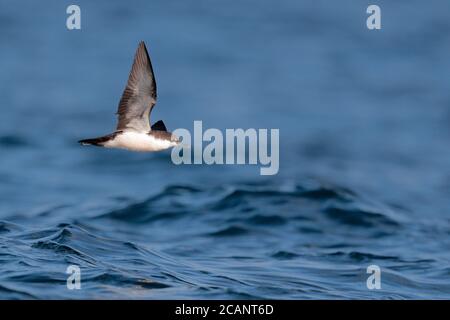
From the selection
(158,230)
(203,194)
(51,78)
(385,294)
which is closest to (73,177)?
(203,194)

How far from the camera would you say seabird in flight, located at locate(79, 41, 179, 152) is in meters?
12.7

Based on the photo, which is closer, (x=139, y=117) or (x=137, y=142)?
(x=137, y=142)

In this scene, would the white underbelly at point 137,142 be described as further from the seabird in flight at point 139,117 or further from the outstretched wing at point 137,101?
the outstretched wing at point 137,101

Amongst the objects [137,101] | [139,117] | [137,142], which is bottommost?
[137,142]

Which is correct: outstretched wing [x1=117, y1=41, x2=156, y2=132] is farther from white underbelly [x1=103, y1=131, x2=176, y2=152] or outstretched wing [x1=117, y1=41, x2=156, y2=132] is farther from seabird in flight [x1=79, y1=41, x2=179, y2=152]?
white underbelly [x1=103, y1=131, x2=176, y2=152]

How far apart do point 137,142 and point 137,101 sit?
0.55 m

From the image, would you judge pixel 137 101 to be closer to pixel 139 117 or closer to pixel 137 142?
pixel 139 117

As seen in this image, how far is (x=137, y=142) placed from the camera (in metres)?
12.8

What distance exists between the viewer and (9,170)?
2450 centimetres

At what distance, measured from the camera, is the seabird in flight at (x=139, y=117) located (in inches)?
500

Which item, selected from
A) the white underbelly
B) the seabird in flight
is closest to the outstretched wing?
the seabird in flight

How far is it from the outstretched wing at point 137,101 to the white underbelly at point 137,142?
6.5 inches

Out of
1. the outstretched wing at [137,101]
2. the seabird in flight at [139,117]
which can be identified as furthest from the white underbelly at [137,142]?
the outstretched wing at [137,101]

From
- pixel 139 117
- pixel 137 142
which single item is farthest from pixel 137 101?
pixel 137 142
